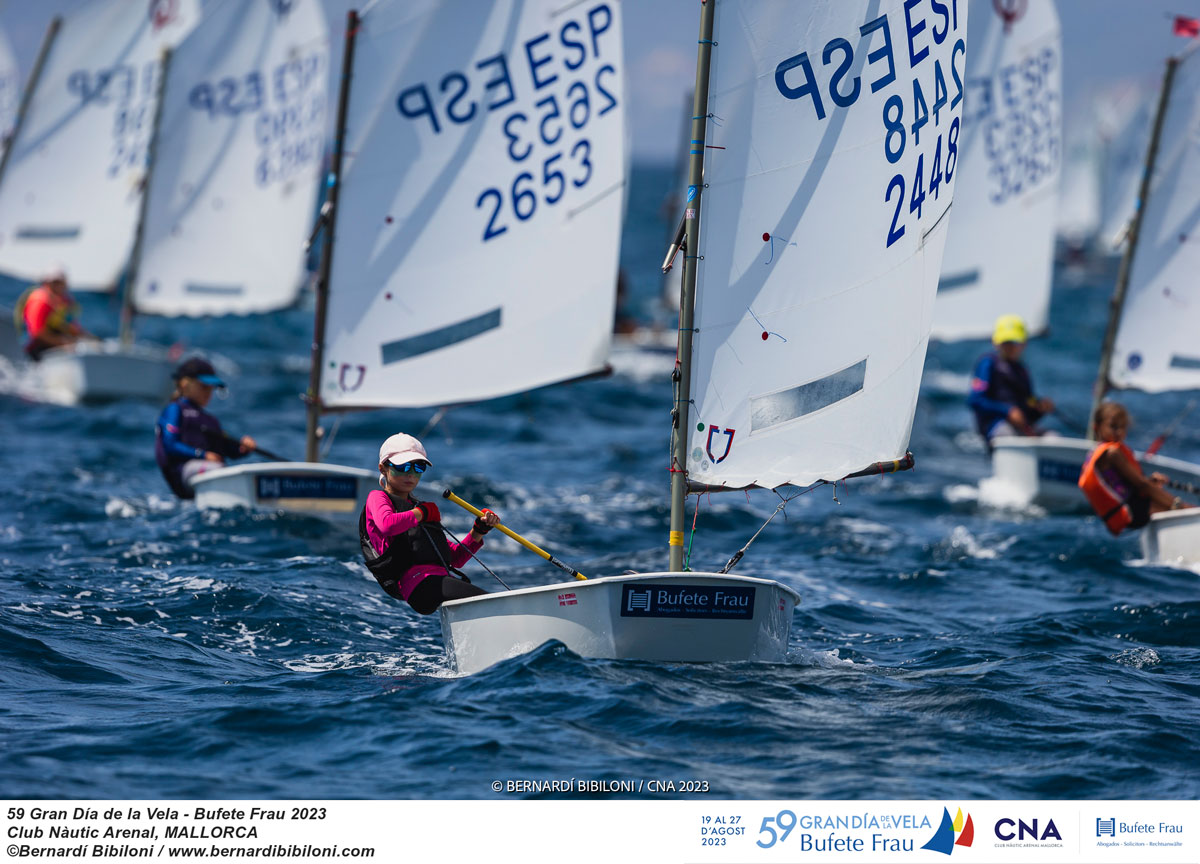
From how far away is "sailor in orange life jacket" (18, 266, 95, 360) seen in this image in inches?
723

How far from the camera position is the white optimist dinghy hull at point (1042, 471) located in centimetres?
1355

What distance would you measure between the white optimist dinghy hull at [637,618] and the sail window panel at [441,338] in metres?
4.81

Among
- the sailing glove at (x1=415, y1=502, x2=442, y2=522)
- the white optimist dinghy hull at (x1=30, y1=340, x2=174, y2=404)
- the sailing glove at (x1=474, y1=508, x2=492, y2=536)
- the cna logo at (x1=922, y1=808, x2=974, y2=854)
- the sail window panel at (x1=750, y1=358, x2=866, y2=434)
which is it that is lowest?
the cna logo at (x1=922, y1=808, x2=974, y2=854)

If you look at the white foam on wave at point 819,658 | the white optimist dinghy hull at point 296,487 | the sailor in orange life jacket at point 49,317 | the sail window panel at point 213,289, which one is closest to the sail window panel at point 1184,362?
the white foam on wave at point 819,658

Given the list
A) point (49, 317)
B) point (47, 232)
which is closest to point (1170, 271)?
point (49, 317)

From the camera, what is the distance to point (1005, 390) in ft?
48.4

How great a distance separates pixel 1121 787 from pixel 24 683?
5400 millimetres

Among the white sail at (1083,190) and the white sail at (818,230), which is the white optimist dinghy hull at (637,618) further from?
the white sail at (1083,190)

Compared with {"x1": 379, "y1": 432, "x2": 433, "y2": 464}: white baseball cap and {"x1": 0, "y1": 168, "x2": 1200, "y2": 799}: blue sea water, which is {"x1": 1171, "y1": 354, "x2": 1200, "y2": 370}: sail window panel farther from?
{"x1": 379, "y1": 432, "x2": 433, "y2": 464}: white baseball cap

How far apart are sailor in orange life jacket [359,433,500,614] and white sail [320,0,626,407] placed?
13.6 ft

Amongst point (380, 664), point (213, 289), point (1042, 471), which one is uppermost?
point (213, 289)

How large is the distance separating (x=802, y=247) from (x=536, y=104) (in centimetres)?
448

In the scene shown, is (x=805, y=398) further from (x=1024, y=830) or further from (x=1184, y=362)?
(x=1184, y=362)

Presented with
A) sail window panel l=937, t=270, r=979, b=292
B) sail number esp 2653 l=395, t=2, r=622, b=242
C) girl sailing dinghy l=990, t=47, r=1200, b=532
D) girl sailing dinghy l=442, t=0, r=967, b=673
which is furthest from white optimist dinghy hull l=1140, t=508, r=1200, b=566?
sail window panel l=937, t=270, r=979, b=292
